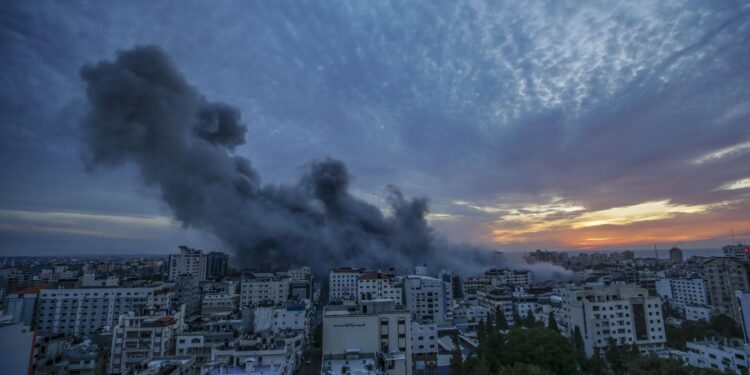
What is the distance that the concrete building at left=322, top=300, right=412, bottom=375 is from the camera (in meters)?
14.1

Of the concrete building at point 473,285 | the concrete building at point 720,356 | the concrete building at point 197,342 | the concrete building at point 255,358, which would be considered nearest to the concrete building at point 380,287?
the concrete building at point 473,285

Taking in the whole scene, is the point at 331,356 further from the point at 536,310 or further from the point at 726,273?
the point at 726,273

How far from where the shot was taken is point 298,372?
2056 cm

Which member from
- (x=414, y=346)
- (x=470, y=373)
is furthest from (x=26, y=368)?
(x=414, y=346)

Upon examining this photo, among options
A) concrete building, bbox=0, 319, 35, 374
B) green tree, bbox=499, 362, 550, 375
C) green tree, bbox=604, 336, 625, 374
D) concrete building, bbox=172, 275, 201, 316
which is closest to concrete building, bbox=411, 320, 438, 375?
green tree, bbox=604, 336, 625, 374

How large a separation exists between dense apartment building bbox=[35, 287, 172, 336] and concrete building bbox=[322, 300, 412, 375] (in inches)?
894

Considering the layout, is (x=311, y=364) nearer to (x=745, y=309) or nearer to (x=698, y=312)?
(x=745, y=309)

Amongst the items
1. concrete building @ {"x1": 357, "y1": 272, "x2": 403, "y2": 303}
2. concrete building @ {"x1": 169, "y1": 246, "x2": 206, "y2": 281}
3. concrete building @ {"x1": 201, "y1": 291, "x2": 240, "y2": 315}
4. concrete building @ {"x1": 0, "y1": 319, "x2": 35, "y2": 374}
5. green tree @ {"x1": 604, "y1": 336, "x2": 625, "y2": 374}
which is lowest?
green tree @ {"x1": 604, "y1": 336, "x2": 625, "y2": 374}

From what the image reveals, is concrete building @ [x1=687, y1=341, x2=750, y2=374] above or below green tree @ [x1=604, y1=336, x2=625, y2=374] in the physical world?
above

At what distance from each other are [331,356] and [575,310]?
18130mm

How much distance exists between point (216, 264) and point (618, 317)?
59.1 m

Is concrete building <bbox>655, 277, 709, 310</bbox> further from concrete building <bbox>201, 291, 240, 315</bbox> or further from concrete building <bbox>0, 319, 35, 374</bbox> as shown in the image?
concrete building <bbox>0, 319, 35, 374</bbox>

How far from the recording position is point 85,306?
32.7m

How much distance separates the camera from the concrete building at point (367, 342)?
1415 centimetres
